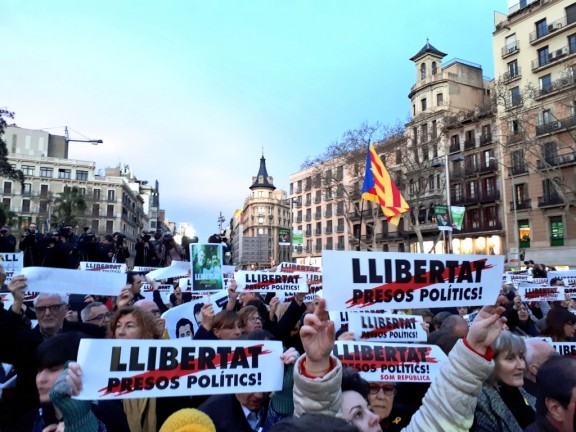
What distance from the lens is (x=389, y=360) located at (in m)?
3.39

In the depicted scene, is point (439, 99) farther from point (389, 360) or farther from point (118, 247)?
point (389, 360)

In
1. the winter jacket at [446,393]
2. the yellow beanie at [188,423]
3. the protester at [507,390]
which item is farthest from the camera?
the protester at [507,390]

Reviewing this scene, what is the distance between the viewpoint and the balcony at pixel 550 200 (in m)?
34.7

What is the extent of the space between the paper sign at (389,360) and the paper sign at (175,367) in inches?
31.2

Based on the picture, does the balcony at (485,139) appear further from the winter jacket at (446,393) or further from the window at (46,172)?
the window at (46,172)

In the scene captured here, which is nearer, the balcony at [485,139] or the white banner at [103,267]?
the white banner at [103,267]

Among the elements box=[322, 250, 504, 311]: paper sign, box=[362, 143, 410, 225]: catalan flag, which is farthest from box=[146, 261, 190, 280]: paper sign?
box=[362, 143, 410, 225]: catalan flag

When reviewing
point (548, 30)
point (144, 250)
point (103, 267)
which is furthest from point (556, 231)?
point (103, 267)

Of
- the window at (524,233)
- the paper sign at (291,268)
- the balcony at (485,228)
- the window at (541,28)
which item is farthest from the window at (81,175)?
the paper sign at (291,268)

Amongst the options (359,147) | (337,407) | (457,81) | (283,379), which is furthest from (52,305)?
(457,81)

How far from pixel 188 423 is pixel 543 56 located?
140 feet

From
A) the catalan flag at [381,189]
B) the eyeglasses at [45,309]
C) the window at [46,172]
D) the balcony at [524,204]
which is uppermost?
the window at [46,172]

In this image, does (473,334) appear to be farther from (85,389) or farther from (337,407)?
(85,389)

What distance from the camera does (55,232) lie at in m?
9.33
